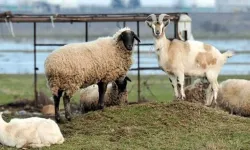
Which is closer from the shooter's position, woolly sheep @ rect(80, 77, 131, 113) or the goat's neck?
the goat's neck

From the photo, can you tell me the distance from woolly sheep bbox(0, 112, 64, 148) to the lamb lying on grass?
602 centimetres

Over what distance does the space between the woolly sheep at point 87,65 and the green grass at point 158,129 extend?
785 millimetres

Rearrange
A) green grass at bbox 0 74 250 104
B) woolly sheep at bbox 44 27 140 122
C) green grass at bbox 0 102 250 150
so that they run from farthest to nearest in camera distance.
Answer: green grass at bbox 0 74 250 104, woolly sheep at bbox 44 27 140 122, green grass at bbox 0 102 250 150

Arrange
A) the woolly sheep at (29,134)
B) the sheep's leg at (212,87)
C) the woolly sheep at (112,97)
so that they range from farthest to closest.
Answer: the woolly sheep at (112,97)
the sheep's leg at (212,87)
the woolly sheep at (29,134)

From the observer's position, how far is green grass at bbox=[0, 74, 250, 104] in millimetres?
28203

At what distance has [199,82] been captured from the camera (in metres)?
18.2

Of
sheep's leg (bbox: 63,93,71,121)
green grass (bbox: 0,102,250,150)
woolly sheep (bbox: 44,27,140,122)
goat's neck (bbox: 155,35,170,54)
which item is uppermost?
goat's neck (bbox: 155,35,170,54)

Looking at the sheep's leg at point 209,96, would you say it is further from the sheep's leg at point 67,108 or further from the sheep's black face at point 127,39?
the sheep's leg at point 67,108

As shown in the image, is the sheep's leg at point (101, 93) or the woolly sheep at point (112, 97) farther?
the woolly sheep at point (112, 97)

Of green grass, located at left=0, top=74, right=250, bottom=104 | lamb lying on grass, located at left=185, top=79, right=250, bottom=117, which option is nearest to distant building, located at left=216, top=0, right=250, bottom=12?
green grass, located at left=0, top=74, right=250, bottom=104

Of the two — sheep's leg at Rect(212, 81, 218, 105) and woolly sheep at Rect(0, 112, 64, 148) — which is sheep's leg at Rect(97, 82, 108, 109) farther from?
woolly sheep at Rect(0, 112, 64, 148)

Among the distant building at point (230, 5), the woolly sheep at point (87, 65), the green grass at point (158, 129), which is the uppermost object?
the distant building at point (230, 5)

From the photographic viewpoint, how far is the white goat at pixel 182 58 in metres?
16.3

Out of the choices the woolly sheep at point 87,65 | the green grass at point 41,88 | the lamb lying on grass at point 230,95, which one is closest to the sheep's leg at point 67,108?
the woolly sheep at point 87,65
